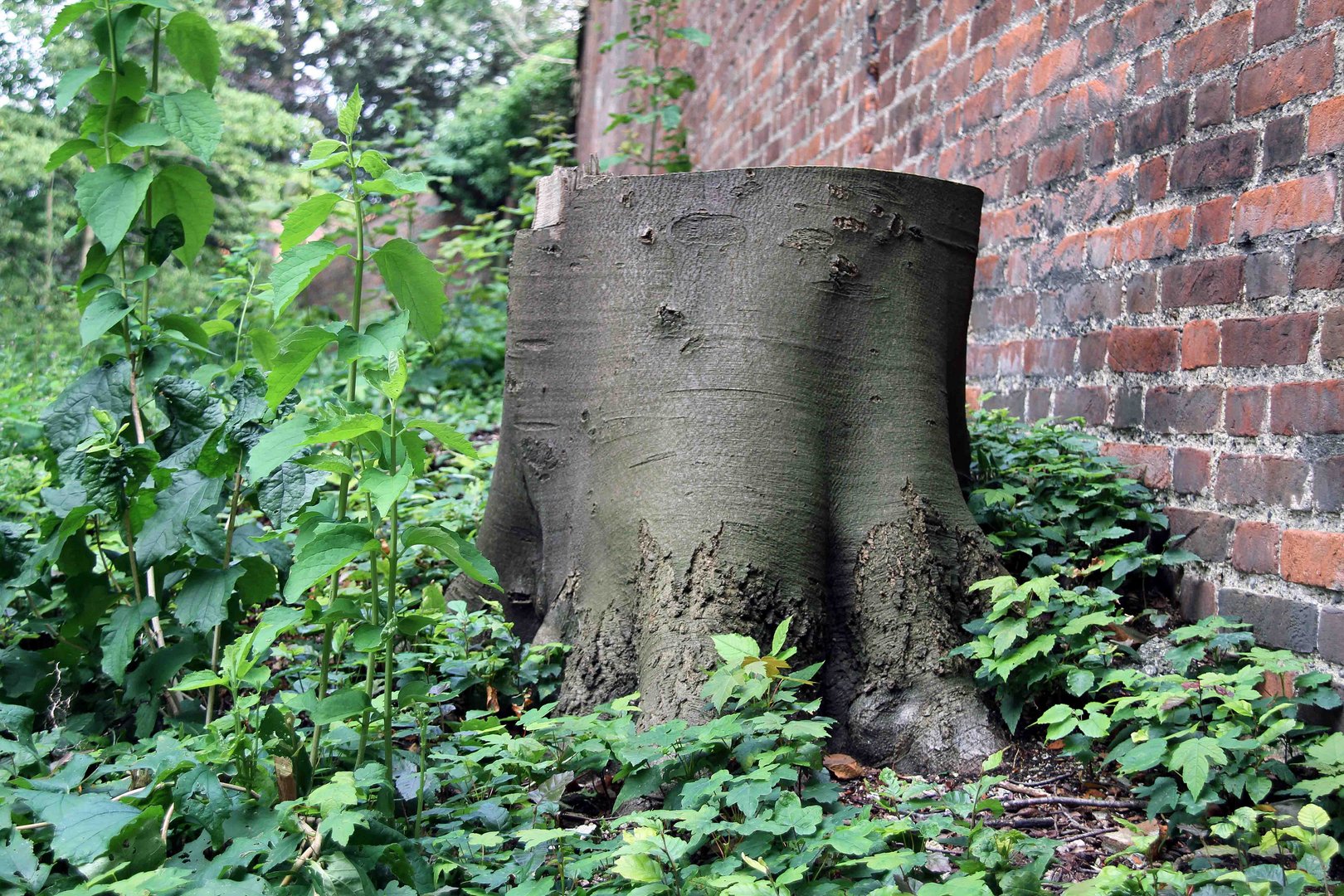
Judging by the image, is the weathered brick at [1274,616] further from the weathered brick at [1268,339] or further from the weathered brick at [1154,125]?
the weathered brick at [1154,125]

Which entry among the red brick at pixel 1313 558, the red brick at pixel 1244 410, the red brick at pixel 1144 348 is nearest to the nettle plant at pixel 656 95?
the red brick at pixel 1144 348

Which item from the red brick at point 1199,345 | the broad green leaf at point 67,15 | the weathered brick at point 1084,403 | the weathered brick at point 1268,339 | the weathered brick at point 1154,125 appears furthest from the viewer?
the weathered brick at point 1084,403

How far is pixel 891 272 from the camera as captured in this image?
7.84ft

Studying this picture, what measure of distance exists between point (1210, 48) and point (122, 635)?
108 inches

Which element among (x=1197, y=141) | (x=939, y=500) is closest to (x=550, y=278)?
(x=939, y=500)

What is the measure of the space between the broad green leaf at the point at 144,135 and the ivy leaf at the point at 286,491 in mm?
703

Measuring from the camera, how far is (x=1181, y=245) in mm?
2535

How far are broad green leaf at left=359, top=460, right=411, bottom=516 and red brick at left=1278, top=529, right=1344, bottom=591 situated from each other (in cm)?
178

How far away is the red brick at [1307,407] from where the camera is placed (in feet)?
6.70

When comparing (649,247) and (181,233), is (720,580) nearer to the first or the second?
(649,247)

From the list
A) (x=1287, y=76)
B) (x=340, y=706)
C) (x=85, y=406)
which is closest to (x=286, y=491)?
(x=340, y=706)

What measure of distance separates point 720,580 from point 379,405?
182 inches

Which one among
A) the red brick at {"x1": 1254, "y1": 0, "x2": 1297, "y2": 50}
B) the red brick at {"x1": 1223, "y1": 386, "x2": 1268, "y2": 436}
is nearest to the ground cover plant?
the red brick at {"x1": 1223, "y1": 386, "x2": 1268, "y2": 436}

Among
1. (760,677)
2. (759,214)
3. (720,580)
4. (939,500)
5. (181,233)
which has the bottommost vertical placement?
(760,677)
